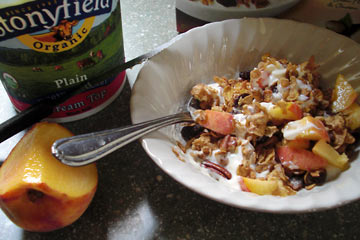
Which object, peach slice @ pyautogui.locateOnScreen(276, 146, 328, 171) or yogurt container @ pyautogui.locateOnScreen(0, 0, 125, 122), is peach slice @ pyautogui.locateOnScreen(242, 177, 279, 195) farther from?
yogurt container @ pyautogui.locateOnScreen(0, 0, 125, 122)

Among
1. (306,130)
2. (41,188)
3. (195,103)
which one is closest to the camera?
(41,188)

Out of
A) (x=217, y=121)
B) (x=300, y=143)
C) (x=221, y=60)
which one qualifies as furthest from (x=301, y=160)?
(x=221, y=60)

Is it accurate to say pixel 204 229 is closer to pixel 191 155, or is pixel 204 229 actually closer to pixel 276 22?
pixel 191 155

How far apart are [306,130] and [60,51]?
1.31ft

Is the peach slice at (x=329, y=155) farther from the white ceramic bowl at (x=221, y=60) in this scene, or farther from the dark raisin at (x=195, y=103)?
the dark raisin at (x=195, y=103)

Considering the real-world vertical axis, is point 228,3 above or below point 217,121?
above

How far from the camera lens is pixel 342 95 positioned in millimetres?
619

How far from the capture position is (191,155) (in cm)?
58

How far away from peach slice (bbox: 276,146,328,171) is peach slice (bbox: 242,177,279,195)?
0.05 meters

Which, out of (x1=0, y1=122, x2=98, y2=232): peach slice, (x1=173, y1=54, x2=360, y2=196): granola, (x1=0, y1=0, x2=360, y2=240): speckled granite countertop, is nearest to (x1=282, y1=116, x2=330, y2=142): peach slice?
(x1=173, y1=54, x2=360, y2=196): granola

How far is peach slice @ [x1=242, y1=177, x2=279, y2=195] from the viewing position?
1.67 ft

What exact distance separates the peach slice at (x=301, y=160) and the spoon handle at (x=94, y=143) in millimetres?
208

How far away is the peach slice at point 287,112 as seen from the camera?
585mm

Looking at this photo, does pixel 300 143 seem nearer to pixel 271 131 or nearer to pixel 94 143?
pixel 271 131
